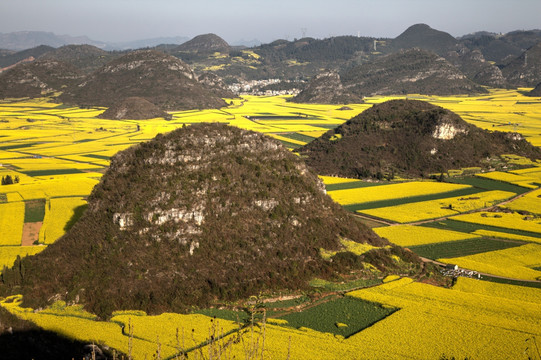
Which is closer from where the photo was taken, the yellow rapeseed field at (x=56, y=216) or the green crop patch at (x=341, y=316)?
the green crop patch at (x=341, y=316)

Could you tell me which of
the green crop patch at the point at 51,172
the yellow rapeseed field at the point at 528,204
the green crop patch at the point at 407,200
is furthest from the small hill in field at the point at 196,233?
the green crop patch at the point at 51,172

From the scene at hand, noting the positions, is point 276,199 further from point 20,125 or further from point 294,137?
point 20,125

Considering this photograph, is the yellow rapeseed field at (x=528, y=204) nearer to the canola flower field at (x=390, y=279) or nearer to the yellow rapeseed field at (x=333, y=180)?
the canola flower field at (x=390, y=279)

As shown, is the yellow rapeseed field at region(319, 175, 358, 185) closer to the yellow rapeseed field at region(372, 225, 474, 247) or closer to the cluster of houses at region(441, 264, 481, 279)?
the yellow rapeseed field at region(372, 225, 474, 247)

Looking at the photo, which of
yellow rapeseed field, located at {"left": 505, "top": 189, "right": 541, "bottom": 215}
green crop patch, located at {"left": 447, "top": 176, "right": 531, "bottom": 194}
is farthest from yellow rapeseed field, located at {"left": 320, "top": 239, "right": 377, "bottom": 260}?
green crop patch, located at {"left": 447, "top": 176, "right": 531, "bottom": 194}

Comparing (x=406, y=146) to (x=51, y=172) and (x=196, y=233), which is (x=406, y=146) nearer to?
(x=196, y=233)

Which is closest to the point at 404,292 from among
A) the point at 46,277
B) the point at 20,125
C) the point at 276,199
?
the point at 276,199

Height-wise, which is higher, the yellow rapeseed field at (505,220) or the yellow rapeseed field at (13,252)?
the yellow rapeseed field at (505,220)
